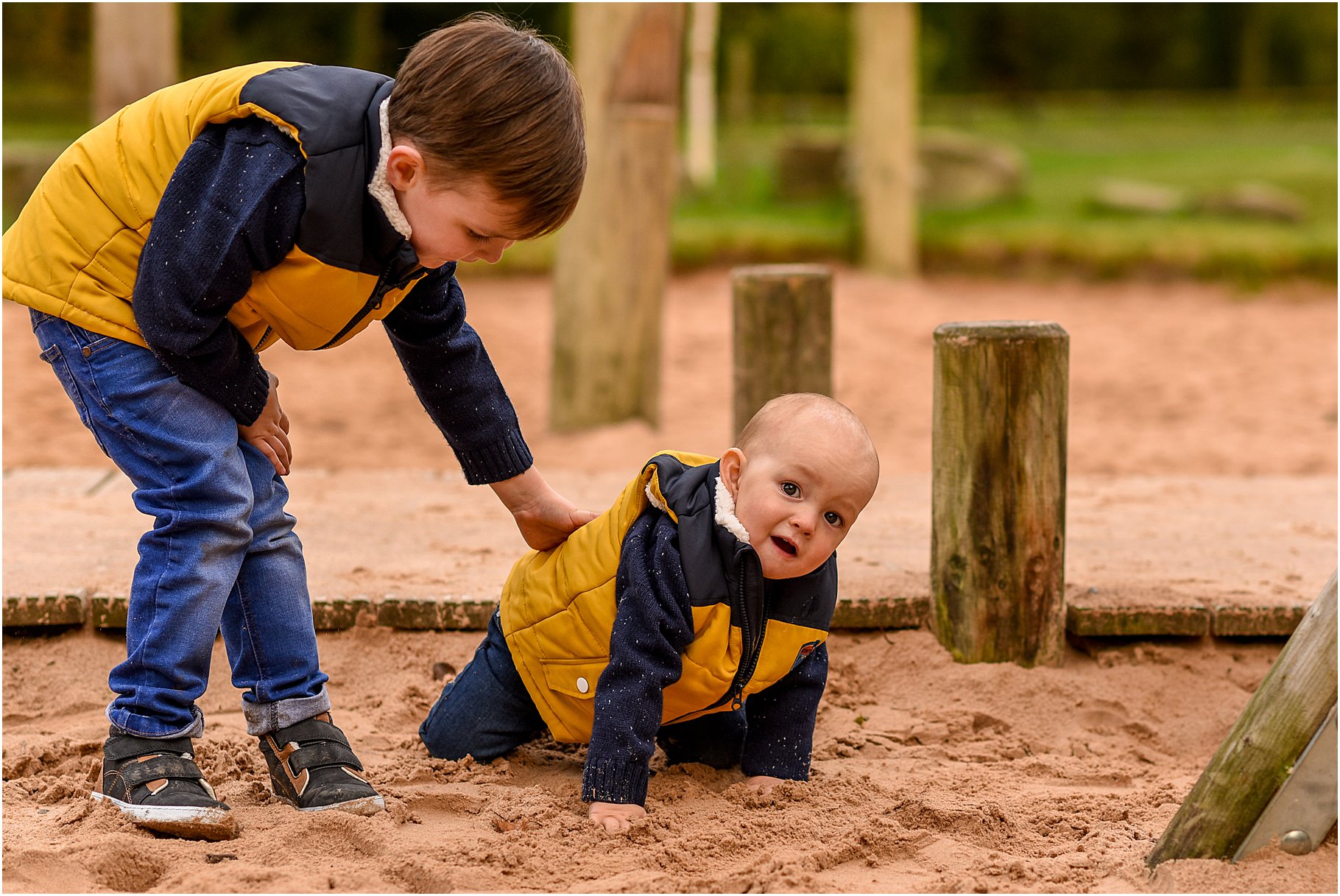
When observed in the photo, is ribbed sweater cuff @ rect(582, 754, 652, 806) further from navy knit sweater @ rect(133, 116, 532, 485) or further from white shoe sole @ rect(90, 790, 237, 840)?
navy knit sweater @ rect(133, 116, 532, 485)

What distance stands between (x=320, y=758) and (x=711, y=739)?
0.76m

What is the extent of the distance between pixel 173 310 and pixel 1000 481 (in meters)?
1.83

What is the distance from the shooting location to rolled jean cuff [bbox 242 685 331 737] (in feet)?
7.94

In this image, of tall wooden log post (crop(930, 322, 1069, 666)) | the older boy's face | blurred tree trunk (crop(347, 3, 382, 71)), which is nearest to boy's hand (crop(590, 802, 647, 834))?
the older boy's face

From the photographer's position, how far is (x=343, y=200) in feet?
6.85

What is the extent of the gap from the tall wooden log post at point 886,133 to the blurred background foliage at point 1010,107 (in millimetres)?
352

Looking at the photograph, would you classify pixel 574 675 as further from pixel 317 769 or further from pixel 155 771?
pixel 155 771

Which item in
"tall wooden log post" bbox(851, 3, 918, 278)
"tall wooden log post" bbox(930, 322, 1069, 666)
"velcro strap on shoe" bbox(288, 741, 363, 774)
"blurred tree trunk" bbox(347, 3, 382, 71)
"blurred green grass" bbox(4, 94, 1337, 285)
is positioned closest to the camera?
"velcro strap on shoe" bbox(288, 741, 363, 774)

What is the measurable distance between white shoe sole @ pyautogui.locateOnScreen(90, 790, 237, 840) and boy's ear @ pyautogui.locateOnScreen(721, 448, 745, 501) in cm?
101

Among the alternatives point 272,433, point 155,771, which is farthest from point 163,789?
point 272,433

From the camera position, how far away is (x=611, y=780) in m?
2.31

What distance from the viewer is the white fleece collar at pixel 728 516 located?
91.4 inches

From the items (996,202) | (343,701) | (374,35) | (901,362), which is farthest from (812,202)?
(343,701)

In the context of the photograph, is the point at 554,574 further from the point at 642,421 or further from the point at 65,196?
the point at 642,421
